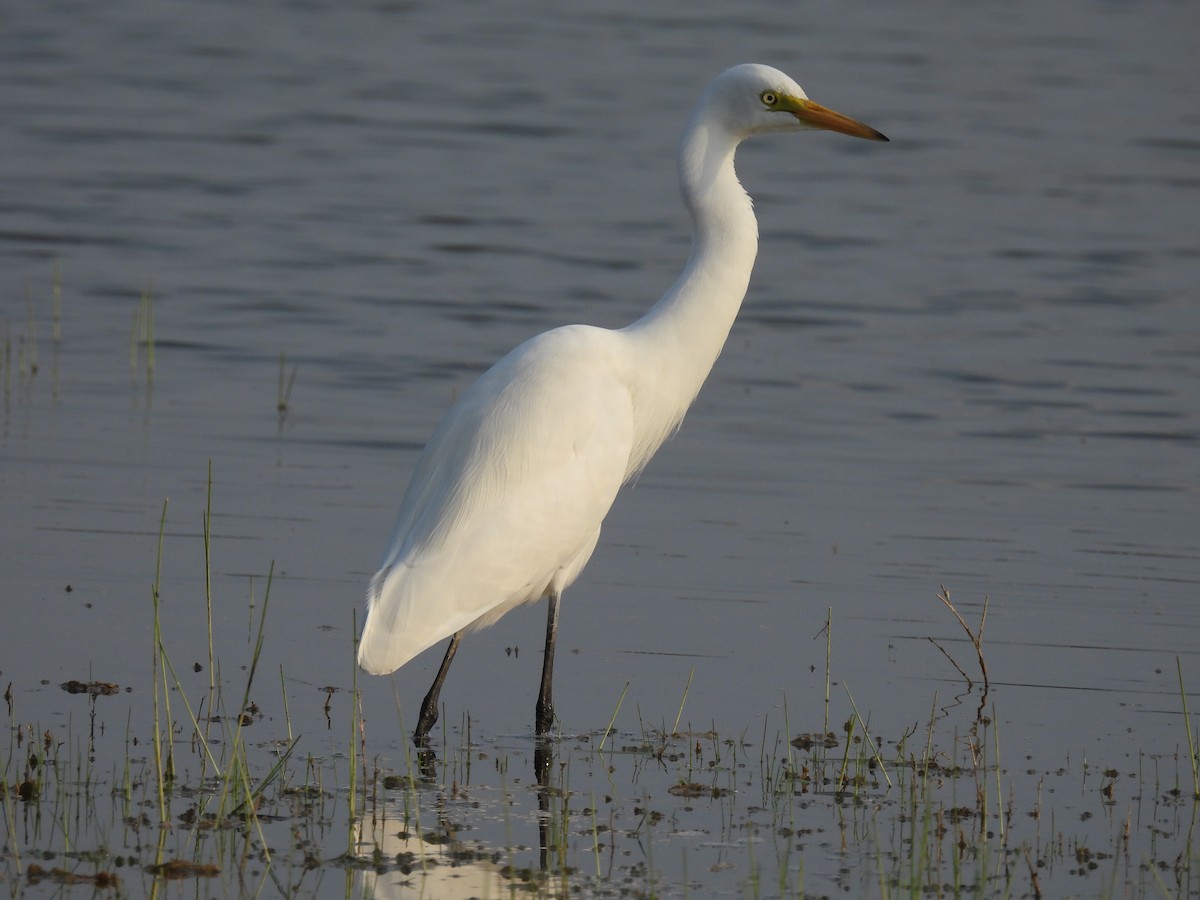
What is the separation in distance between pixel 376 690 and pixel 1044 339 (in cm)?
716

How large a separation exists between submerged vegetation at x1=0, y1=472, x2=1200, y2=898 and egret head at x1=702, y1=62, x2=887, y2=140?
1.95 metres

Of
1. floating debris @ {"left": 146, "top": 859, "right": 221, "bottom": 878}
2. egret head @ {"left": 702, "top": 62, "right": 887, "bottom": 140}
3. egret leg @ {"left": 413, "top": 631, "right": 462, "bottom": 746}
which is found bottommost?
floating debris @ {"left": 146, "top": 859, "right": 221, "bottom": 878}

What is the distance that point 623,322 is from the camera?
11359mm

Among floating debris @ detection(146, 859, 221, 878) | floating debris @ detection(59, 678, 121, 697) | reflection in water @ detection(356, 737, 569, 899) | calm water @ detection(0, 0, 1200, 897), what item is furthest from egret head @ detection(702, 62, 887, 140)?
floating debris @ detection(146, 859, 221, 878)

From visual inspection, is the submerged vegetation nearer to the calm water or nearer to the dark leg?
the dark leg

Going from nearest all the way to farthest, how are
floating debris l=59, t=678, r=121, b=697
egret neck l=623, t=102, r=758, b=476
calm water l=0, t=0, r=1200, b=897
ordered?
floating debris l=59, t=678, r=121, b=697
egret neck l=623, t=102, r=758, b=476
calm water l=0, t=0, r=1200, b=897

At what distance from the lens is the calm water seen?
597cm

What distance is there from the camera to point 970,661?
19.6 ft

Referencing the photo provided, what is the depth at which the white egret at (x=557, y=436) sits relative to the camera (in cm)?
505

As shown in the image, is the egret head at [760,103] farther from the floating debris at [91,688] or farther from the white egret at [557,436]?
the floating debris at [91,688]

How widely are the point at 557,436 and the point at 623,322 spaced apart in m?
6.11

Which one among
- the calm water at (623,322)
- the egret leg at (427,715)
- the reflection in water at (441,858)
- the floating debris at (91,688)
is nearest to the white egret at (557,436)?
the egret leg at (427,715)

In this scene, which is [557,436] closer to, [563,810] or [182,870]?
[563,810]

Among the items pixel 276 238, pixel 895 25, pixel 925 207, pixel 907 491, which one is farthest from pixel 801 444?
pixel 895 25
